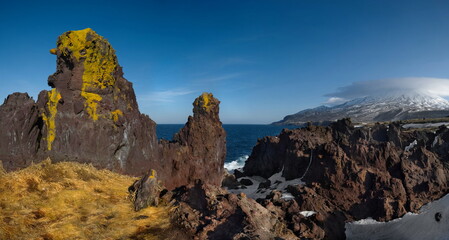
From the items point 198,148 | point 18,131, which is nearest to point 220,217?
point 18,131

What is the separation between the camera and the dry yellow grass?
953cm

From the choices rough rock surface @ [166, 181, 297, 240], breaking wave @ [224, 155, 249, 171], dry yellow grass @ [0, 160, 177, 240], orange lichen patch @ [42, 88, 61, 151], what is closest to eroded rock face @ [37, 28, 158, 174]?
orange lichen patch @ [42, 88, 61, 151]

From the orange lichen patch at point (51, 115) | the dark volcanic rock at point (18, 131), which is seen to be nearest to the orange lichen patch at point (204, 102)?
the orange lichen patch at point (51, 115)

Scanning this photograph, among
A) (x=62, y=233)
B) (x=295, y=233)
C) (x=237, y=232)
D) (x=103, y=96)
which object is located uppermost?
(x=103, y=96)

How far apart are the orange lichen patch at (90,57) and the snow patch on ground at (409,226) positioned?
20.5 metres

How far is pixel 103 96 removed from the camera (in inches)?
703

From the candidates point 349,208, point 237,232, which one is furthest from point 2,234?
point 349,208

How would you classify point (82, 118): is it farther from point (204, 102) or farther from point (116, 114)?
point (204, 102)

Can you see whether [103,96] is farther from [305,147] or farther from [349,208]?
[305,147]

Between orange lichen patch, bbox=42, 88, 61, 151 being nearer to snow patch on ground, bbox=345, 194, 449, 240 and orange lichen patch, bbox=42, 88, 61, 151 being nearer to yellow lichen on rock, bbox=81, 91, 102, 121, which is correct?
yellow lichen on rock, bbox=81, 91, 102, 121

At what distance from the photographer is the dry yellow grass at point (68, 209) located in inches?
375

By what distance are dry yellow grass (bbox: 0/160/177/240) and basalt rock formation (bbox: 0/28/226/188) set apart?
1.76 metres

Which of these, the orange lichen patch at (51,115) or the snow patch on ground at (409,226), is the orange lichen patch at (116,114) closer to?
the orange lichen patch at (51,115)

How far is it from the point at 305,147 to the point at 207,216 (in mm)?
25453
